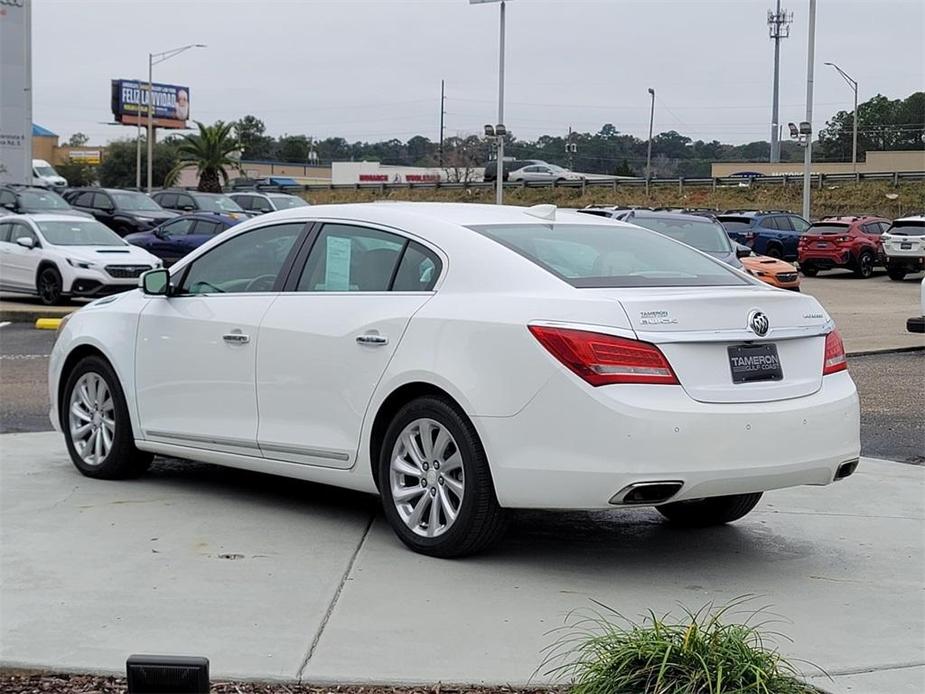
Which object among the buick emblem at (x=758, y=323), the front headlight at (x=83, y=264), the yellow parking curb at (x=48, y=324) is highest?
the buick emblem at (x=758, y=323)

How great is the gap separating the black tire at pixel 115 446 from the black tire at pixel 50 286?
14.1 m

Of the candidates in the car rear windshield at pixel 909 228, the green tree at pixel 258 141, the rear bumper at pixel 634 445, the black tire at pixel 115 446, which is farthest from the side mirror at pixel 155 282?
the green tree at pixel 258 141

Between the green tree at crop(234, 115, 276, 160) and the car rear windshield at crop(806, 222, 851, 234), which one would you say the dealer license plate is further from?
the green tree at crop(234, 115, 276, 160)

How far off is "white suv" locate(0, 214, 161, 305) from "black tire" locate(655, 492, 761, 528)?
15.7 m

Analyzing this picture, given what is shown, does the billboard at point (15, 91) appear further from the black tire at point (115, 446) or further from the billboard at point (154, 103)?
the billboard at point (154, 103)

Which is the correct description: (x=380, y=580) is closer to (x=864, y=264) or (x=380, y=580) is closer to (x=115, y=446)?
(x=115, y=446)

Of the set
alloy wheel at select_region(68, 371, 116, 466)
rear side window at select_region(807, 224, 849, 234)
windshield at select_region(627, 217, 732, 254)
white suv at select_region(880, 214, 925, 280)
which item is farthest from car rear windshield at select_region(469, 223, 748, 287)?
rear side window at select_region(807, 224, 849, 234)

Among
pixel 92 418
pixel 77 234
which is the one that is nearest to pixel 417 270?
pixel 92 418

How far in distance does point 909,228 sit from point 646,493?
30534mm

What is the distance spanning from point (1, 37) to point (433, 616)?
4227cm

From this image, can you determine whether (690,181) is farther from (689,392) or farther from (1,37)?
(689,392)

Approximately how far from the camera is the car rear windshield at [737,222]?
127 ft

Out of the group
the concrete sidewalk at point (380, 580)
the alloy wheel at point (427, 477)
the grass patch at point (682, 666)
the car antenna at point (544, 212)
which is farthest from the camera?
the car antenna at point (544, 212)

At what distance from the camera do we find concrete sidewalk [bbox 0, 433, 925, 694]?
4793 millimetres
